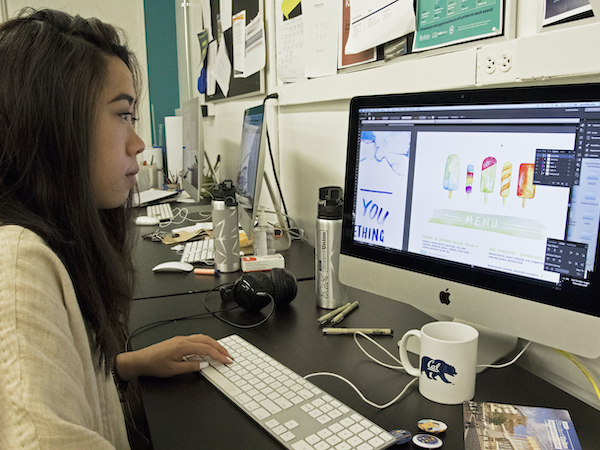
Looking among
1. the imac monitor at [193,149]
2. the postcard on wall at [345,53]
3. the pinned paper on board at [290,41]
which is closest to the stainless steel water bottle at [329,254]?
the postcard on wall at [345,53]

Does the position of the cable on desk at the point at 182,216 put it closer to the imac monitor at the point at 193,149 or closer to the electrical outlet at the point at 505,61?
the imac monitor at the point at 193,149

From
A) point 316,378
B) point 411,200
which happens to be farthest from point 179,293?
point 411,200

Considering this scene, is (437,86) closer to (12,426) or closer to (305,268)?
(305,268)

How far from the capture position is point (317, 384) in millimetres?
706

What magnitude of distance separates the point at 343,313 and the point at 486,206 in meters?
0.38

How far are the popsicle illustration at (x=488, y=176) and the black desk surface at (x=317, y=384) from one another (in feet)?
0.95

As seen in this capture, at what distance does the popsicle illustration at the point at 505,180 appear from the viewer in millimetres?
672

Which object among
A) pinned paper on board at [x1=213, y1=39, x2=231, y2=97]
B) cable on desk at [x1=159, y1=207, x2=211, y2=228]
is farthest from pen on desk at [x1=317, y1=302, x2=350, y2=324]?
pinned paper on board at [x1=213, y1=39, x2=231, y2=97]

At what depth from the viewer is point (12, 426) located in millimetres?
442

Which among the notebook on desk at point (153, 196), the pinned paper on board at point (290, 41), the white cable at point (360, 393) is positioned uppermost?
the pinned paper on board at point (290, 41)

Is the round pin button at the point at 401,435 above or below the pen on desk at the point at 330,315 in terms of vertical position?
below

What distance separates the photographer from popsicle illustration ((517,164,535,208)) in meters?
0.65

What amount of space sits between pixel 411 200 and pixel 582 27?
1.18 ft

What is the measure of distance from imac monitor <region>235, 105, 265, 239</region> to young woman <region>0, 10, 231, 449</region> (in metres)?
0.57
